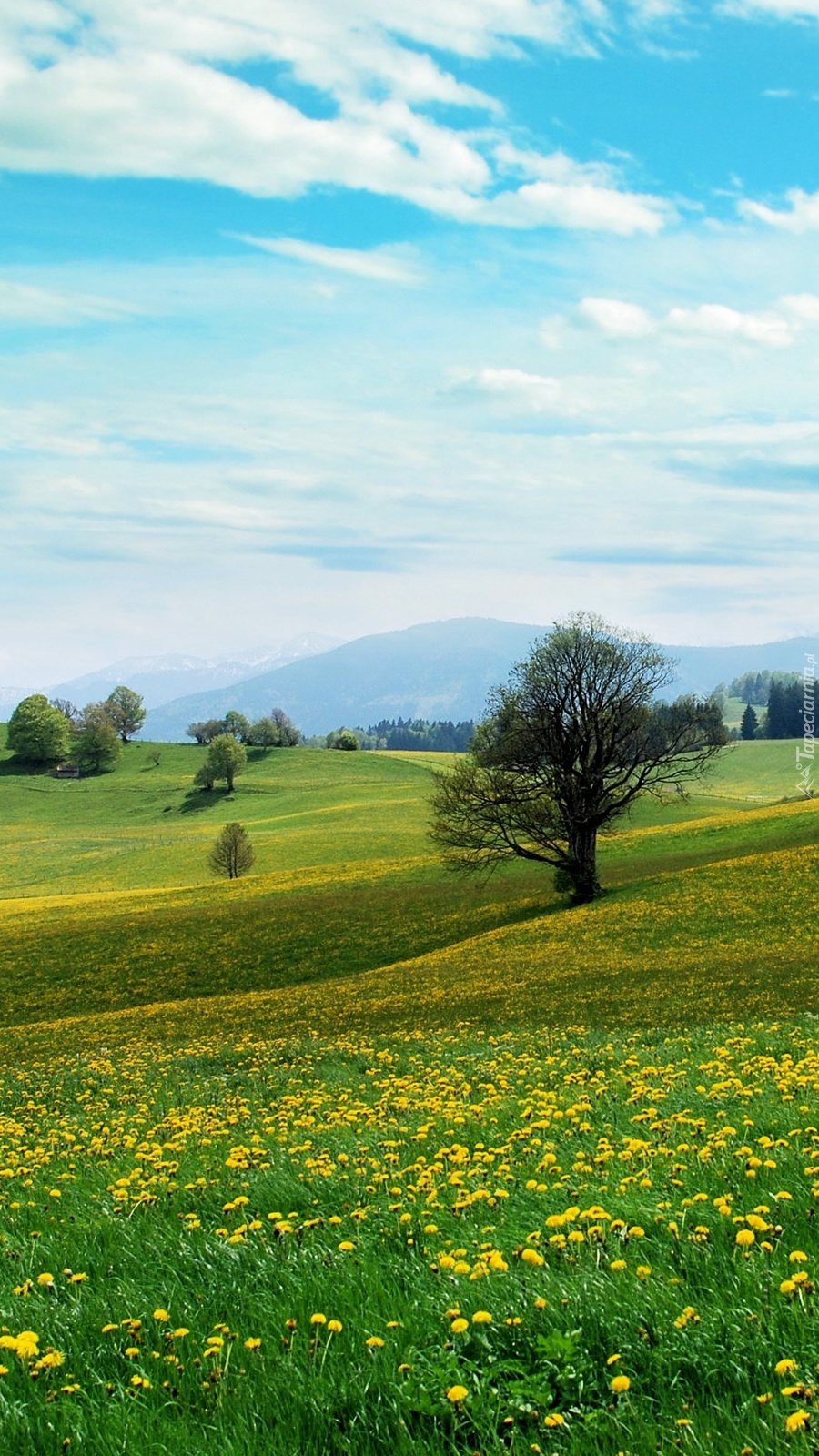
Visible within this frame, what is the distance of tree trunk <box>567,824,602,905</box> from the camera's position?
51.8m

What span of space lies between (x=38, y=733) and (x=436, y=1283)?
187 meters

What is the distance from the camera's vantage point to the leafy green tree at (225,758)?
502 ft

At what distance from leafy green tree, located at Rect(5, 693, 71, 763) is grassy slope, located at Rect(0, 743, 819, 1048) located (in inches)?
3356

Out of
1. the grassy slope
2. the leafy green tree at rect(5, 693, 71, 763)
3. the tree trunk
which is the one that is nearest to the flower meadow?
the grassy slope

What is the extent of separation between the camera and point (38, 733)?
179875mm

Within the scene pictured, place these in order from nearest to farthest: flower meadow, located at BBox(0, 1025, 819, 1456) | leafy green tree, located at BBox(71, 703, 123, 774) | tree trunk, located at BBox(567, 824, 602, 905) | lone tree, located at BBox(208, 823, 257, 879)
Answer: flower meadow, located at BBox(0, 1025, 819, 1456)
tree trunk, located at BBox(567, 824, 602, 905)
lone tree, located at BBox(208, 823, 257, 879)
leafy green tree, located at BBox(71, 703, 123, 774)

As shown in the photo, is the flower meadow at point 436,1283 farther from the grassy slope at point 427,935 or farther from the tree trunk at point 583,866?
the tree trunk at point 583,866

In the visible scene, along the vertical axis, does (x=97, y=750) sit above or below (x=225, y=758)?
above

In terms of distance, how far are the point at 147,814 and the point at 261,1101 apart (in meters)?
136

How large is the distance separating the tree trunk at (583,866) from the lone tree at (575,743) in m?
0.05

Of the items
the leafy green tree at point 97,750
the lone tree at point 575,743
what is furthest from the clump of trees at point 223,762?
the lone tree at point 575,743

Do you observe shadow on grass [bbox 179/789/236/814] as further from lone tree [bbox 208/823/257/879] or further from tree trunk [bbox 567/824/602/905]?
tree trunk [bbox 567/824/602/905]

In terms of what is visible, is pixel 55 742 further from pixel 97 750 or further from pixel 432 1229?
pixel 432 1229

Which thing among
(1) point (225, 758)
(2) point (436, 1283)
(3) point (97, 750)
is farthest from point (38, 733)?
(2) point (436, 1283)
